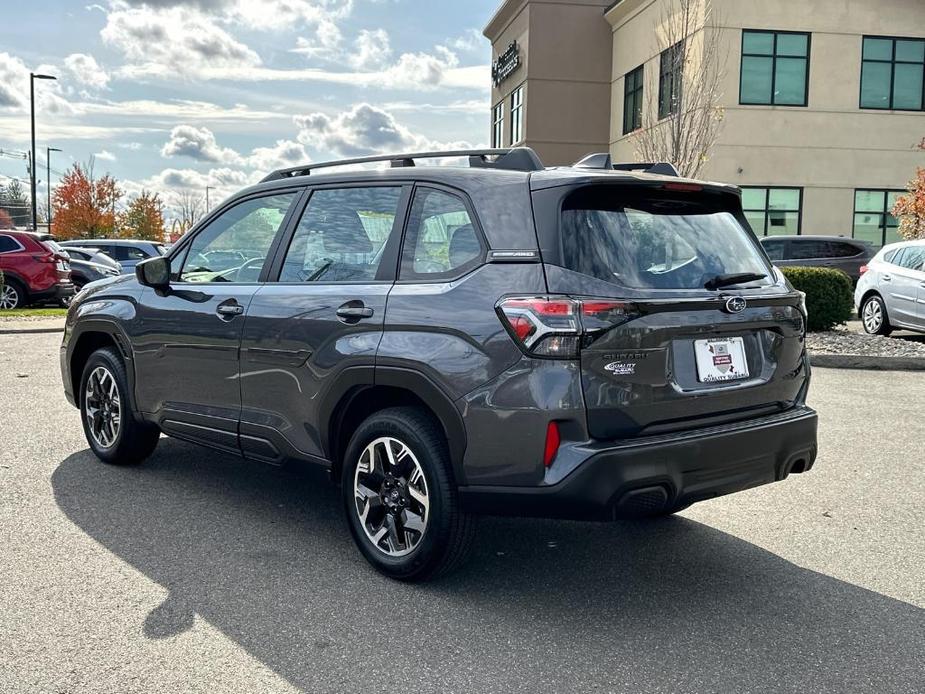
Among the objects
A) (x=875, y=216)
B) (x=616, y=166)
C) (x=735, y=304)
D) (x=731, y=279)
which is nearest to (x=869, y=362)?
(x=616, y=166)

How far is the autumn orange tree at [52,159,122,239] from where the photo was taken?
50438mm

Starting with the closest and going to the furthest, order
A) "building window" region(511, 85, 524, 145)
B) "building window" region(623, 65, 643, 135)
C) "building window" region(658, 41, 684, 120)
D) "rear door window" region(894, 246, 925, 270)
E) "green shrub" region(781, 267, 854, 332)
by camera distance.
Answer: "green shrub" region(781, 267, 854, 332) < "rear door window" region(894, 246, 925, 270) < "building window" region(658, 41, 684, 120) < "building window" region(623, 65, 643, 135) < "building window" region(511, 85, 524, 145)

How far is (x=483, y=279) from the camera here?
362 centimetres

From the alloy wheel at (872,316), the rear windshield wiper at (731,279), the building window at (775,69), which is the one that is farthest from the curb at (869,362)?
the building window at (775,69)

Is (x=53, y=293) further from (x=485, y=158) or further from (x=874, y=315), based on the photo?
(x=485, y=158)

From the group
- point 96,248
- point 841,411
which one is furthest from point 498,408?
point 96,248

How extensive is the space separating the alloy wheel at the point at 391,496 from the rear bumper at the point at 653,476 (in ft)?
1.01

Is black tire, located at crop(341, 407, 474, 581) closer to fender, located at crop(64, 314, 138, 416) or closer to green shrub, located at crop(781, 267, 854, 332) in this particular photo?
fender, located at crop(64, 314, 138, 416)

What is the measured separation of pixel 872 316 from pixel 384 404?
12.5m

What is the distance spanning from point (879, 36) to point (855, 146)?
325 cm

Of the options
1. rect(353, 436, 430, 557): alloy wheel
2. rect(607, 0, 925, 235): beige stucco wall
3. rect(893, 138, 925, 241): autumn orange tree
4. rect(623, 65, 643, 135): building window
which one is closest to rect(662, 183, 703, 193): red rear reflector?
rect(353, 436, 430, 557): alloy wheel

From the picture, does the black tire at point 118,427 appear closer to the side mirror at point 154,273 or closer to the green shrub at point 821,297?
the side mirror at point 154,273

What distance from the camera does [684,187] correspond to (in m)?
3.96

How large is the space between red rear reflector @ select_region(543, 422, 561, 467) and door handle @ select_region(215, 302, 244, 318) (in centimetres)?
196
